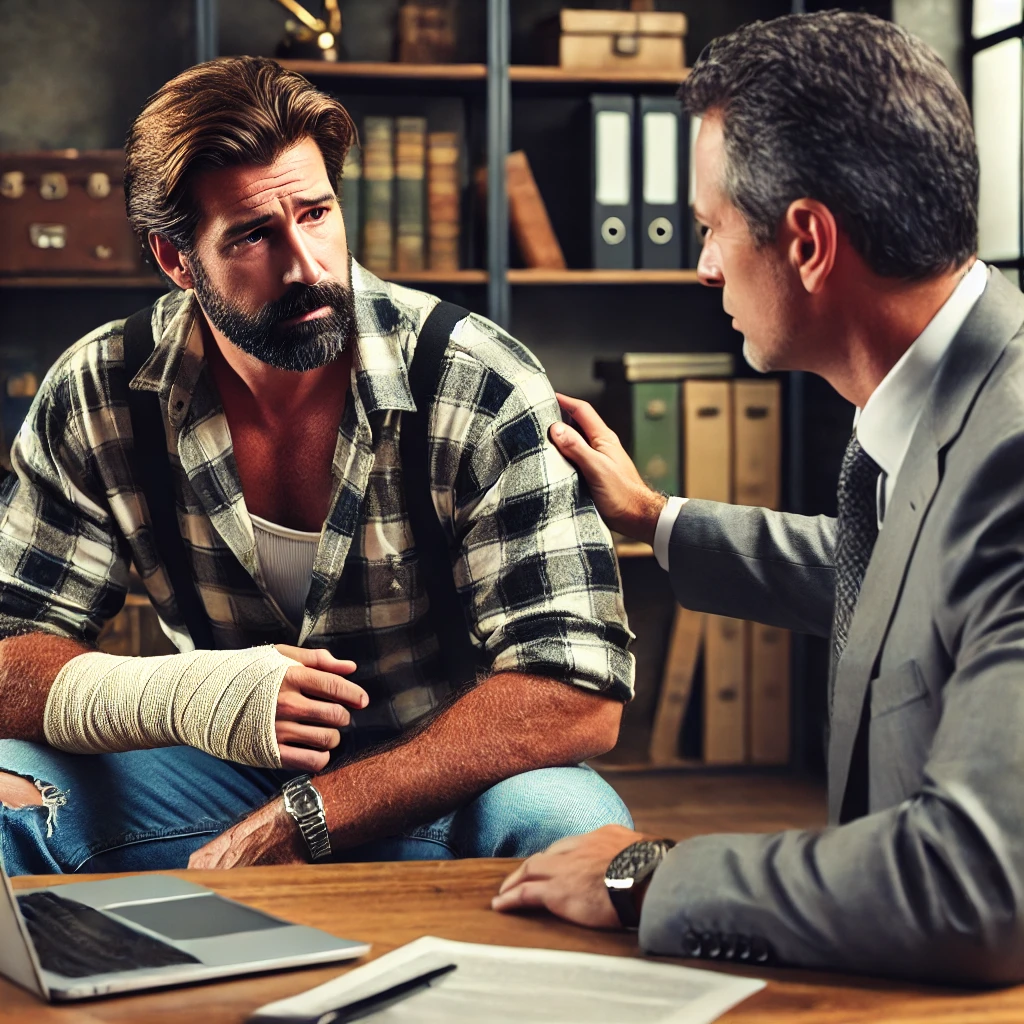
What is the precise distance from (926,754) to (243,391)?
1049 mm

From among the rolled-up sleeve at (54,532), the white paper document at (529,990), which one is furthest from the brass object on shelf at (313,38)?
the white paper document at (529,990)

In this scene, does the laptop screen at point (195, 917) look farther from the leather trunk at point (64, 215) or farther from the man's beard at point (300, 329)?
the leather trunk at point (64, 215)

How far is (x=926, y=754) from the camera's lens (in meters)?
0.83

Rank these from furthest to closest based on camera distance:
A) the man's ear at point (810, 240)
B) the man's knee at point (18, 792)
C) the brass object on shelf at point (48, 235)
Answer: the brass object on shelf at point (48, 235)
the man's knee at point (18, 792)
the man's ear at point (810, 240)

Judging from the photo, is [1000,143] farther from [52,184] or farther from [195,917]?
→ [195,917]

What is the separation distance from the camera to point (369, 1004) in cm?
73

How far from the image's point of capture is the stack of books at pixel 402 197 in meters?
2.88

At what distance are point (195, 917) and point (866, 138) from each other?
669 mm

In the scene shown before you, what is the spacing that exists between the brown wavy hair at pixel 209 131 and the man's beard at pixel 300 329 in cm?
15

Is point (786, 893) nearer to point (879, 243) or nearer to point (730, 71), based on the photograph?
point (879, 243)

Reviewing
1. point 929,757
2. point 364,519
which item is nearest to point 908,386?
point 929,757

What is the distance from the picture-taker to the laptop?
75 centimetres

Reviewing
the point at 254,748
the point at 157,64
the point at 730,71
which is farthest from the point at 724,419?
the point at 730,71

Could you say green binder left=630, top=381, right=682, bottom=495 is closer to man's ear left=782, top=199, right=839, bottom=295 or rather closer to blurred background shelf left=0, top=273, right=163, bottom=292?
blurred background shelf left=0, top=273, right=163, bottom=292
